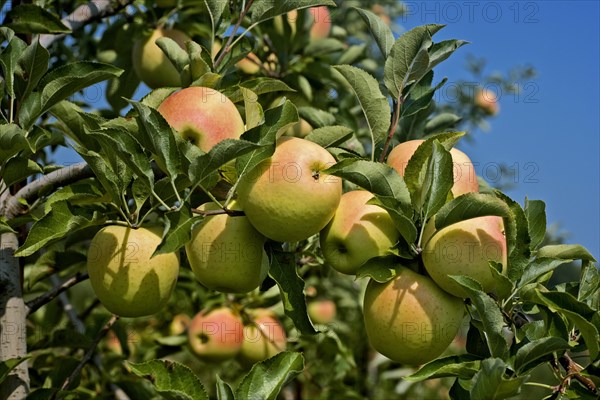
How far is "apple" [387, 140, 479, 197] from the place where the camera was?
1413mm

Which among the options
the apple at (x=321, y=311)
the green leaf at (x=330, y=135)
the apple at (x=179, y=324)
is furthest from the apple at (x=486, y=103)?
the green leaf at (x=330, y=135)

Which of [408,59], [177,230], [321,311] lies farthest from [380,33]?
[321,311]

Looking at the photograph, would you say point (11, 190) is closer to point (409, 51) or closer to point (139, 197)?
point (139, 197)

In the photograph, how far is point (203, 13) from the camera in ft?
8.89

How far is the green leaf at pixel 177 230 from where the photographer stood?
1.18 m

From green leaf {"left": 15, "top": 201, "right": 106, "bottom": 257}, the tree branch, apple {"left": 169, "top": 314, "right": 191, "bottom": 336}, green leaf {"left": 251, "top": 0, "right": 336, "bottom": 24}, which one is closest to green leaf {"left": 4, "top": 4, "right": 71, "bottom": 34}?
the tree branch

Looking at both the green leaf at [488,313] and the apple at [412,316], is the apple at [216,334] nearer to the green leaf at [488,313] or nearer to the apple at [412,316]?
the apple at [412,316]

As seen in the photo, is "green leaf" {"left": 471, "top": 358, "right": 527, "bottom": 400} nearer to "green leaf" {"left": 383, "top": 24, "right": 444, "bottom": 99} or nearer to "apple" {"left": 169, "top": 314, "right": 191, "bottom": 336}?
"green leaf" {"left": 383, "top": 24, "right": 444, "bottom": 99}

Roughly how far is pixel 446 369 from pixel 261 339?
5.15 ft

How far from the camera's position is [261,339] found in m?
2.70

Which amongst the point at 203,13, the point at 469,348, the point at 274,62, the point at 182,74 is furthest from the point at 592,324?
the point at 203,13

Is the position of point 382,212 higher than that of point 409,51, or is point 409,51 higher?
point 409,51

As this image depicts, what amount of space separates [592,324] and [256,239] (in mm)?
604

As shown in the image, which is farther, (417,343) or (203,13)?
(203,13)
